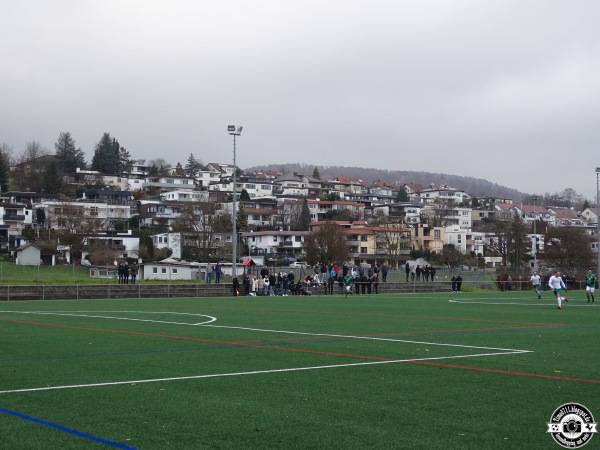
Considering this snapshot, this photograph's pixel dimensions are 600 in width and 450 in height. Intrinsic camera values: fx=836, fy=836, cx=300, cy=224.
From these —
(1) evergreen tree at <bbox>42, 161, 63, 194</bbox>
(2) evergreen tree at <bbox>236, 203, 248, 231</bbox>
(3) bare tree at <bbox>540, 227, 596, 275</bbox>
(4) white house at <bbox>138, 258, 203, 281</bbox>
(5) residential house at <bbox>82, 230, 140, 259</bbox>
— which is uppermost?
(1) evergreen tree at <bbox>42, 161, 63, 194</bbox>

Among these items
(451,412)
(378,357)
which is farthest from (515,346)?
(451,412)

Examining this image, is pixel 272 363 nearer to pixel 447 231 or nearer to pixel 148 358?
pixel 148 358

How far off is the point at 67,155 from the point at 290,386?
191m

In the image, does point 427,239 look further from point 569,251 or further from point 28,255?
point 28,255

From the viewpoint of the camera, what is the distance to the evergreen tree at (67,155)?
19000 cm

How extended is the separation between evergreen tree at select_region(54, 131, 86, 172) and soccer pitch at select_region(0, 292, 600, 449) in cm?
17374

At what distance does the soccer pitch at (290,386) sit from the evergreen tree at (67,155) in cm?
17374

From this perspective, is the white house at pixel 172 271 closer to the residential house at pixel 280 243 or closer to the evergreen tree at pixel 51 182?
the residential house at pixel 280 243

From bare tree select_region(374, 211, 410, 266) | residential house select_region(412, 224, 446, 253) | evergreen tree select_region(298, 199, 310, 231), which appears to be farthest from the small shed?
residential house select_region(412, 224, 446, 253)

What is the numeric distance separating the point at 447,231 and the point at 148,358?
15665 centimetres

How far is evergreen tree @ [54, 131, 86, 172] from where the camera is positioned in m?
190

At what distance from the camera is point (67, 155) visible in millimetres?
194000

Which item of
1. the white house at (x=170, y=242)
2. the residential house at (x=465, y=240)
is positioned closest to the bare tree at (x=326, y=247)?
the white house at (x=170, y=242)

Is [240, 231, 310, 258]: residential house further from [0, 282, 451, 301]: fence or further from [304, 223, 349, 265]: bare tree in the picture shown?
[0, 282, 451, 301]: fence
